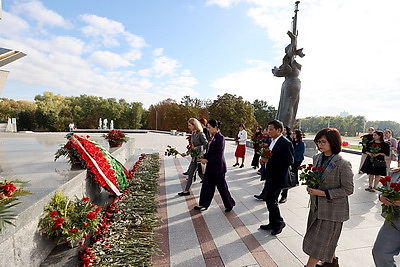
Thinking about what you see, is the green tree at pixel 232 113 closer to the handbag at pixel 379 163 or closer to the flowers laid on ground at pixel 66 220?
the handbag at pixel 379 163

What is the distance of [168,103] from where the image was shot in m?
41.8

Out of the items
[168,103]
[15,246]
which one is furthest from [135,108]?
[15,246]

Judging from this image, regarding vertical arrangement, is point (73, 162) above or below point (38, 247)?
above

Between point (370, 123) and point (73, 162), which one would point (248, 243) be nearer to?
point (73, 162)

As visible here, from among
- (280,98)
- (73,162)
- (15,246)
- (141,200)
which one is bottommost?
(141,200)

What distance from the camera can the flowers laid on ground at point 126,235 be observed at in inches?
93.7

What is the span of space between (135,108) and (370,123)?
59541 millimetres

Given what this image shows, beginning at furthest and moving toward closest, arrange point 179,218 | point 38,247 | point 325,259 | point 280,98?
1. point 280,98
2. point 179,218
3. point 38,247
4. point 325,259

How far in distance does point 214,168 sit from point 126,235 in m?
1.82

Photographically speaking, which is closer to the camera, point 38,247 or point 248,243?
point 38,247

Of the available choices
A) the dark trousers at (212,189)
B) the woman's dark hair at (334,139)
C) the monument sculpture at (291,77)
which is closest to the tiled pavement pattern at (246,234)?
the dark trousers at (212,189)

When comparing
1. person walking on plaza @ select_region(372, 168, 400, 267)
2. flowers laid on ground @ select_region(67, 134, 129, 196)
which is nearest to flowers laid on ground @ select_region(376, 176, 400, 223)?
person walking on plaza @ select_region(372, 168, 400, 267)

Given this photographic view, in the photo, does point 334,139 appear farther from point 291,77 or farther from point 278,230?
point 291,77

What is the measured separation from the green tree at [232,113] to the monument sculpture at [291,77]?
19.7 metres
